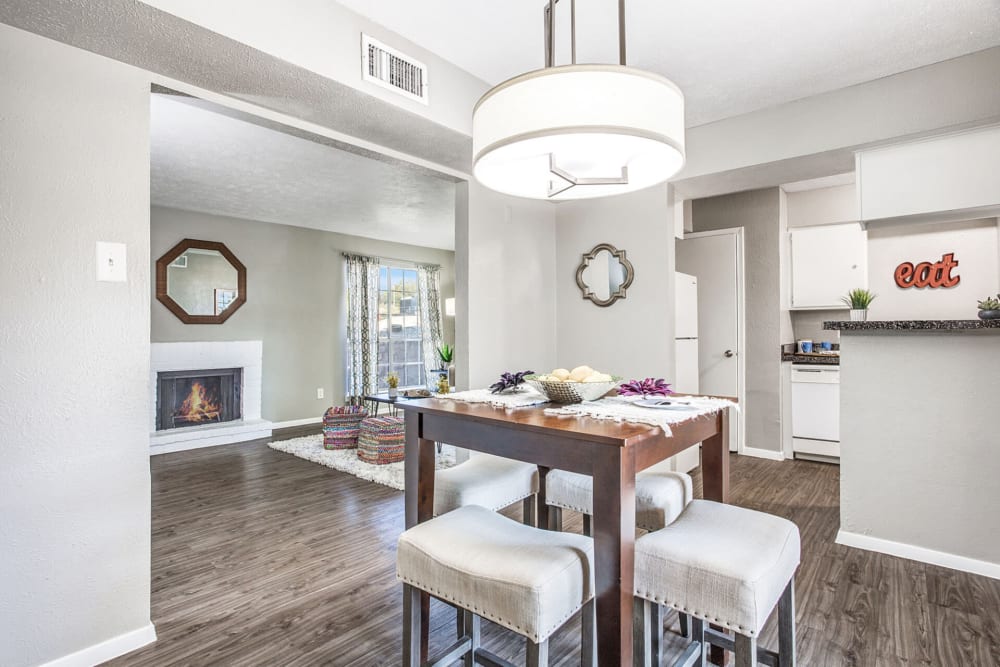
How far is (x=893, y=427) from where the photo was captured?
2.53m

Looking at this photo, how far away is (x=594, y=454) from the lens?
1.23 m

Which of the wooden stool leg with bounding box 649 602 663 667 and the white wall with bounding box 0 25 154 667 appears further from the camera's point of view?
the white wall with bounding box 0 25 154 667

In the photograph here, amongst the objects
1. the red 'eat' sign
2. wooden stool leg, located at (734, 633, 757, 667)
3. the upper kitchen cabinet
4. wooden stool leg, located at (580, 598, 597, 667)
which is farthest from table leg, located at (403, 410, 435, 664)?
the red 'eat' sign

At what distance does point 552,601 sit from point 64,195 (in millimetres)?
1987

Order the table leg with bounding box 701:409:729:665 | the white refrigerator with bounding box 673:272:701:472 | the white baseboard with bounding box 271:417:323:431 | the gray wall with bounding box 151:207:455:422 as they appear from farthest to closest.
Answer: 1. the white baseboard with bounding box 271:417:323:431
2. the gray wall with bounding box 151:207:455:422
3. the white refrigerator with bounding box 673:272:701:472
4. the table leg with bounding box 701:409:729:665

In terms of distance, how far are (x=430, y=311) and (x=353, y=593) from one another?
18.2 ft

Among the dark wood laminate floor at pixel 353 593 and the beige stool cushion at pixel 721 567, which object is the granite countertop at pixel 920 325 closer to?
the dark wood laminate floor at pixel 353 593

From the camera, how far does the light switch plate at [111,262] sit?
1775mm

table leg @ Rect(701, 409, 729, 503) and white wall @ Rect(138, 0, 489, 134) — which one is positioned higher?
white wall @ Rect(138, 0, 489, 134)

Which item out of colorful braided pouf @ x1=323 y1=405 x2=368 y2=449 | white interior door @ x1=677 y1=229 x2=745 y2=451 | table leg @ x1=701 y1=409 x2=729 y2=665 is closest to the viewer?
table leg @ x1=701 y1=409 x2=729 y2=665

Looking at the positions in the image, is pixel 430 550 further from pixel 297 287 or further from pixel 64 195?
pixel 297 287

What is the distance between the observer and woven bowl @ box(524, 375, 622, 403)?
5.40ft

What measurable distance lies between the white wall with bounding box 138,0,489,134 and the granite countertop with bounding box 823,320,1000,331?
2.25m

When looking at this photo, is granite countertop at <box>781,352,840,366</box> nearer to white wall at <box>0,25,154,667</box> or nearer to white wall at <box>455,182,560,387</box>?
white wall at <box>455,182,560,387</box>
